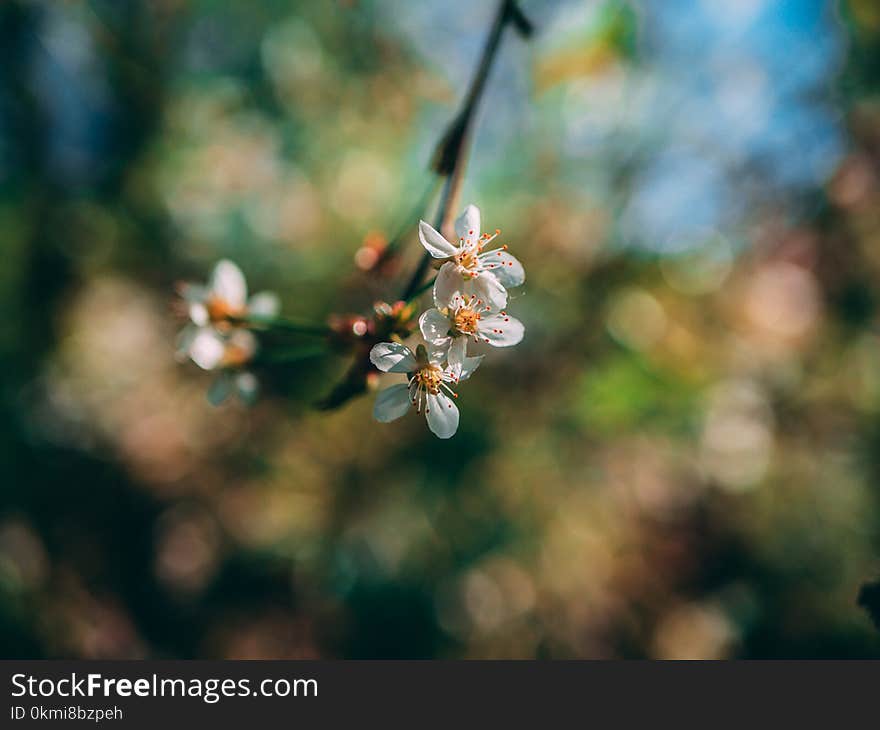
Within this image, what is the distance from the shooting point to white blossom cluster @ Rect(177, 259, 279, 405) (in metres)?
0.79

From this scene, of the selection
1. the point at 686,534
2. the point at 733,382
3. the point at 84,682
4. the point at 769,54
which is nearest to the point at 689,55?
the point at 769,54

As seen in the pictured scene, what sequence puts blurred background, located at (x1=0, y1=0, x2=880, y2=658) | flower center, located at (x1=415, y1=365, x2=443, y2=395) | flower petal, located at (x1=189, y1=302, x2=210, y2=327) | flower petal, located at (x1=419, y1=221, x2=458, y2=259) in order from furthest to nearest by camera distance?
1. blurred background, located at (x1=0, y1=0, x2=880, y2=658)
2. flower petal, located at (x1=189, y1=302, x2=210, y2=327)
3. flower center, located at (x1=415, y1=365, x2=443, y2=395)
4. flower petal, located at (x1=419, y1=221, x2=458, y2=259)

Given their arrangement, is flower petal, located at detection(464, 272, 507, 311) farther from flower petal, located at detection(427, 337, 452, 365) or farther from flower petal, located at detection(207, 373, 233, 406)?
flower petal, located at detection(207, 373, 233, 406)

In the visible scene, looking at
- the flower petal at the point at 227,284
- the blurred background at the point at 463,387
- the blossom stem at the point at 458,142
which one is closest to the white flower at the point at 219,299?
the flower petal at the point at 227,284

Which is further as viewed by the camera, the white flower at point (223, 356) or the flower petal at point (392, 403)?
the white flower at point (223, 356)

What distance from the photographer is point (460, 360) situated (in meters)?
0.61

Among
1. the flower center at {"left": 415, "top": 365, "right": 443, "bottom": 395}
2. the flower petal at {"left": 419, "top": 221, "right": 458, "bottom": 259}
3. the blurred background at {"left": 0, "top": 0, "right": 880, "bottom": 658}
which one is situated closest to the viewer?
the flower petal at {"left": 419, "top": 221, "right": 458, "bottom": 259}

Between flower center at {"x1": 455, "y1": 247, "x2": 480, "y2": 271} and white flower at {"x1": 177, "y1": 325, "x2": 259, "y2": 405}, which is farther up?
white flower at {"x1": 177, "y1": 325, "x2": 259, "y2": 405}

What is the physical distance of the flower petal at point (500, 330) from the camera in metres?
0.65

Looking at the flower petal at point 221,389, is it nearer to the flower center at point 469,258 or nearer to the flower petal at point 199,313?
the flower petal at point 199,313

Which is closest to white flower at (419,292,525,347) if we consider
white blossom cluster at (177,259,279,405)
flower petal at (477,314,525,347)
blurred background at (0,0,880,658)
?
flower petal at (477,314,525,347)

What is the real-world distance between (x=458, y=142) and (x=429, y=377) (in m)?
0.28

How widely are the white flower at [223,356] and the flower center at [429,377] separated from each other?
0.27m

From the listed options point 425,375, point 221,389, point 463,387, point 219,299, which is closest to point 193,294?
point 219,299
